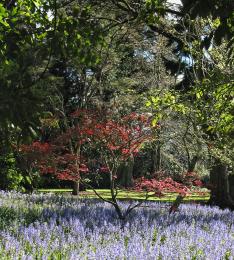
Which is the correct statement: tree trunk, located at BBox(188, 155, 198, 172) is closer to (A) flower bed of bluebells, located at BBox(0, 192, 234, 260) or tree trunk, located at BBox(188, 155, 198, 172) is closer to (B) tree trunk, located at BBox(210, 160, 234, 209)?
(A) flower bed of bluebells, located at BBox(0, 192, 234, 260)

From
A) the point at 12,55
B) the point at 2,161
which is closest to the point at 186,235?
the point at 12,55

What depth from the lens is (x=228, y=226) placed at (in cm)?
955

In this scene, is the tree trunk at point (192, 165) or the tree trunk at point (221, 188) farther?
the tree trunk at point (221, 188)

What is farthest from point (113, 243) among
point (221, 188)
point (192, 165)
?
point (221, 188)

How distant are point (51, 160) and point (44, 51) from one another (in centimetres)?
540

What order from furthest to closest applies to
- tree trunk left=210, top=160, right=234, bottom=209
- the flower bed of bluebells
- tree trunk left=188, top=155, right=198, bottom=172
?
tree trunk left=210, top=160, right=234, bottom=209 < tree trunk left=188, top=155, right=198, bottom=172 < the flower bed of bluebells

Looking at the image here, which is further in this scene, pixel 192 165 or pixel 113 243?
pixel 192 165

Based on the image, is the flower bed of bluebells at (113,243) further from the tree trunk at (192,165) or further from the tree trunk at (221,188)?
the tree trunk at (221,188)

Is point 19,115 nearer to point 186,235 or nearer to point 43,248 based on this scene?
point 43,248

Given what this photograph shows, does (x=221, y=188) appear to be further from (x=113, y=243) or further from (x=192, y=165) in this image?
(x=113, y=243)

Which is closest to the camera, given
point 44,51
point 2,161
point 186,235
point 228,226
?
point 44,51

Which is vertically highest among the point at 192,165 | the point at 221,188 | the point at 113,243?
the point at 192,165

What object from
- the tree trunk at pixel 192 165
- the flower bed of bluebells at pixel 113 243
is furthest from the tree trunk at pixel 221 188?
the flower bed of bluebells at pixel 113 243

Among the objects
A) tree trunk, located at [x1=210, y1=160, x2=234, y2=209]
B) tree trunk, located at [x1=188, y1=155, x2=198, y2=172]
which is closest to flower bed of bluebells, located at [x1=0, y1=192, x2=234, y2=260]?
tree trunk, located at [x1=188, y1=155, x2=198, y2=172]
